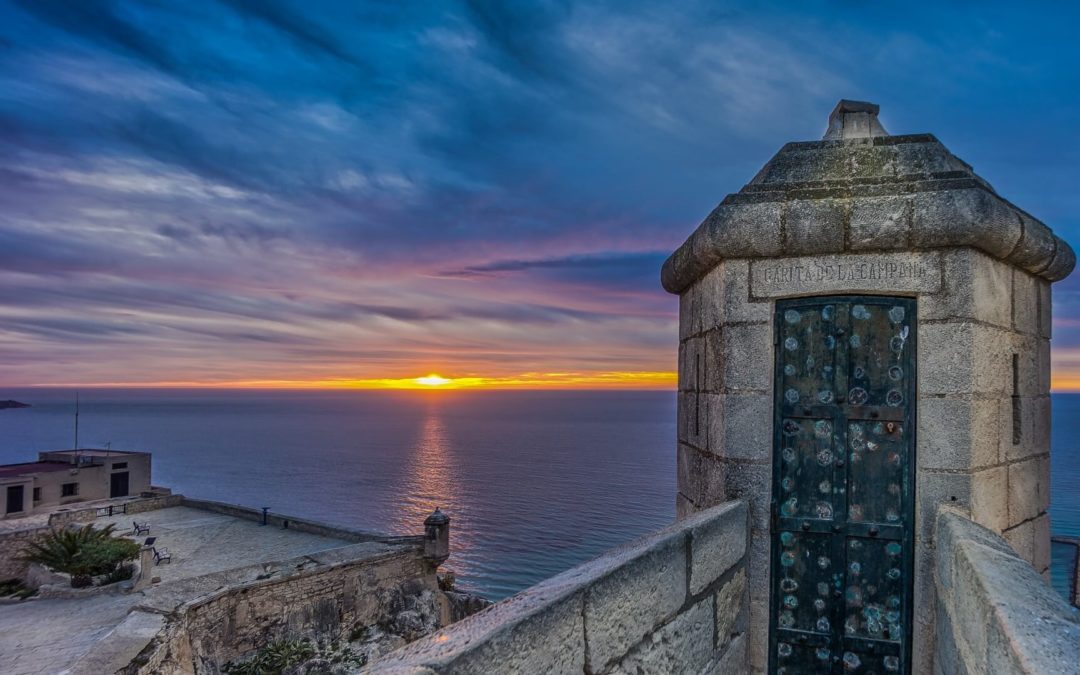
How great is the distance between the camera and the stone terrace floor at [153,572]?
13656 mm

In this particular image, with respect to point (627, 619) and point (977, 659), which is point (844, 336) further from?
point (627, 619)

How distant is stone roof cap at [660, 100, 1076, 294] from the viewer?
3641mm

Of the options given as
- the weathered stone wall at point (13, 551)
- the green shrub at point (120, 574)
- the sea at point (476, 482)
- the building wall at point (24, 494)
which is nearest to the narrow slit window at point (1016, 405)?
the green shrub at point (120, 574)

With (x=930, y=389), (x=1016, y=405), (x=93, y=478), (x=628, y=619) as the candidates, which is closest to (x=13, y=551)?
(x=93, y=478)

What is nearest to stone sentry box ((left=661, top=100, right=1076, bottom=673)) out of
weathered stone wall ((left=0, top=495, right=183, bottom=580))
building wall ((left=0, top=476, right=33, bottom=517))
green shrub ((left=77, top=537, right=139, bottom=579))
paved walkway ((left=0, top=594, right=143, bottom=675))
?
paved walkway ((left=0, top=594, right=143, bottom=675))

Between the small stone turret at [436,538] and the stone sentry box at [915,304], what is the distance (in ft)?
59.8

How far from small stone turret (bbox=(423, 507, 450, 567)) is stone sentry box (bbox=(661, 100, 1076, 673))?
1824cm

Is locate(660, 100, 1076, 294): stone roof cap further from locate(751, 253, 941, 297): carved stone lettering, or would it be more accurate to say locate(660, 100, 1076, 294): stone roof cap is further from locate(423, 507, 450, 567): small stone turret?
locate(423, 507, 450, 567): small stone turret

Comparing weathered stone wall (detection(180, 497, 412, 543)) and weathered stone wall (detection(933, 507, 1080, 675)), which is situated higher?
weathered stone wall (detection(933, 507, 1080, 675))

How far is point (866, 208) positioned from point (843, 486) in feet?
5.50

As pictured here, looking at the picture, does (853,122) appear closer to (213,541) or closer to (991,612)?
(991,612)

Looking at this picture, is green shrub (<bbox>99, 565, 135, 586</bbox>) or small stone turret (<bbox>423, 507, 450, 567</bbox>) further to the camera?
→ small stone turret (<bbox>423, 507, 450, 567</bbox>)

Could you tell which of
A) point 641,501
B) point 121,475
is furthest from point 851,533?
point 641,501

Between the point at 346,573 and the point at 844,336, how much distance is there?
18756 mm
